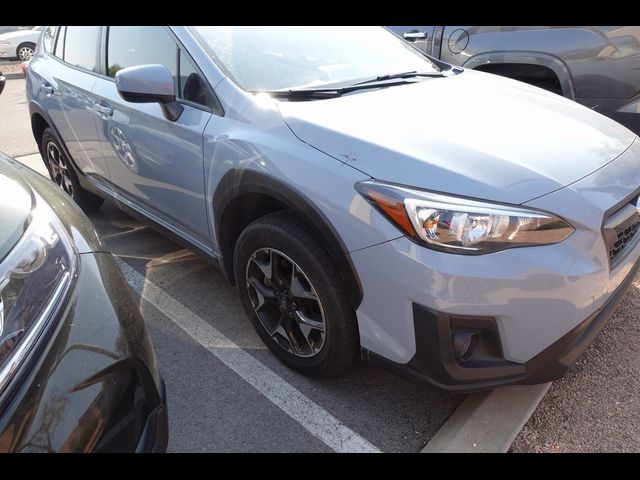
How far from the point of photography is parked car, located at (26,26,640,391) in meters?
1.60

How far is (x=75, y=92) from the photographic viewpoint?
3381mm

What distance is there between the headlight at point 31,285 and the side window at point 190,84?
1114 mm

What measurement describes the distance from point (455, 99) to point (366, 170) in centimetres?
82

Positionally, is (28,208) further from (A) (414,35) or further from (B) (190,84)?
(A) (414,35)

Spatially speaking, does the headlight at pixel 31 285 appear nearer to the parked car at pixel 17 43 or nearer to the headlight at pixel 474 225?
the headlight at pixel 474 225

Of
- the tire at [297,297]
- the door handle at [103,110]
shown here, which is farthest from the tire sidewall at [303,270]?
the door handle at [103,110]

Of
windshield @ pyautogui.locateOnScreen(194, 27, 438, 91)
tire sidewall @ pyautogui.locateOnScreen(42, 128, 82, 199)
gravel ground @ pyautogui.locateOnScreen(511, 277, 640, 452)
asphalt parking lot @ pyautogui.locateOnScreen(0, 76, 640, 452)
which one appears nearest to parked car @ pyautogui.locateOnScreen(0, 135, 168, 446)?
asphalt parking lot @ pyautogui.locateOnScreen(0, 76, 640, 452)

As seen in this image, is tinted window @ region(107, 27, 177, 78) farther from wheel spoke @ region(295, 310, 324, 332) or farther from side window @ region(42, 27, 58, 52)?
wheel spoke @ region(295, 310, 324, 332)

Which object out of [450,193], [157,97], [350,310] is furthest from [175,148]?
[450,193]

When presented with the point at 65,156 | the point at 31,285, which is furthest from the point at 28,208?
the point at 65,156

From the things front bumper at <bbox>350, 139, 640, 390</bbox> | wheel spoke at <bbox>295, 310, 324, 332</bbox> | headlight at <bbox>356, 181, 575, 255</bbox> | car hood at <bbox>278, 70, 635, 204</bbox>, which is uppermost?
car hood at <bbox>278, 70, 635, 204</bbox>

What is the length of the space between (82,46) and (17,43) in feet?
49.6

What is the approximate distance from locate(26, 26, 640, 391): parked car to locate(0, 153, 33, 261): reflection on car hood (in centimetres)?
77
